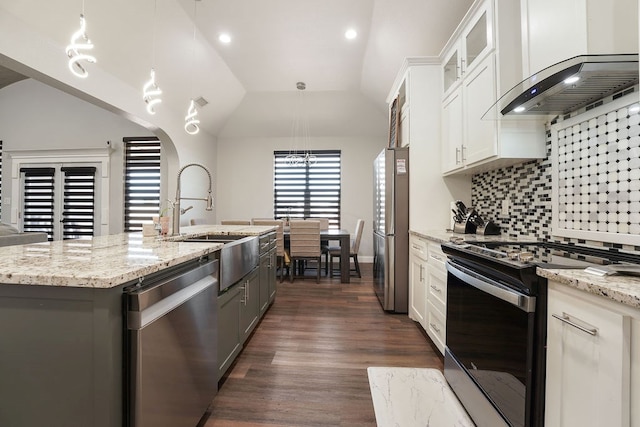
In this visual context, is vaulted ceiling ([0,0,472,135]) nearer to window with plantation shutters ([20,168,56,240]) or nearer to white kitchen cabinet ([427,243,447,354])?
window with plantation shutters ([20,168,56,240])

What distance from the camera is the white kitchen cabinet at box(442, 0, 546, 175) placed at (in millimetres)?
1836

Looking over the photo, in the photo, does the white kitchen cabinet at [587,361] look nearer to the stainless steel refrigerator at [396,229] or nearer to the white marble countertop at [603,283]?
the white marble countertop at [603,283]

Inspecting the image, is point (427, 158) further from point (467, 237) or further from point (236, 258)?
point (236, 258)

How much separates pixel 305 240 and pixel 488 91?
300 cm

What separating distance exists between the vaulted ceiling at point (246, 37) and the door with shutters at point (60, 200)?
1.75 meters

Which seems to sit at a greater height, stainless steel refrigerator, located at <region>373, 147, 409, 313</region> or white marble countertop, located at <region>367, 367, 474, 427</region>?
stainless steel refrigerator, located at <region>373, 147, 409, 313</region>

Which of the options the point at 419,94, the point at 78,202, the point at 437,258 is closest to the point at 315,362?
the point at 437,258

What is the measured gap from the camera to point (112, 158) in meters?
5.27

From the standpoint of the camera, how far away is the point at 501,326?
3.95ft

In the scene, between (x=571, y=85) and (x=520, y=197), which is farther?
(x=520, y=197)

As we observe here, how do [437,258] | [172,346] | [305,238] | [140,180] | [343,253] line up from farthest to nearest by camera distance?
[140,180]
[343,253]
[305,238]
[437,258]
[172,346]

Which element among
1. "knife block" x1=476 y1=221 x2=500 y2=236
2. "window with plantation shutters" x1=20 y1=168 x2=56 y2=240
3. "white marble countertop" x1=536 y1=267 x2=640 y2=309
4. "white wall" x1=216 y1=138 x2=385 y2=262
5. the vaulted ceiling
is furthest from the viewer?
"white wall" x1=216 y1=138 x2=385 y2=262

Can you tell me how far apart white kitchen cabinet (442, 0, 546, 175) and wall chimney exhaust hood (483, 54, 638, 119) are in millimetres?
185

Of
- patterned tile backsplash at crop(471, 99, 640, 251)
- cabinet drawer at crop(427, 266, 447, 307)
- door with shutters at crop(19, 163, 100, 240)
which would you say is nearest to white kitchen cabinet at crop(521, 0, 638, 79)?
patterned tile backsplash at crop(471, 99, 640, 251)
